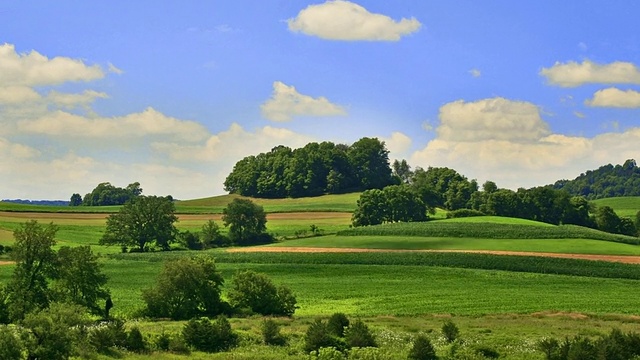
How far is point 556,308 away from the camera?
58031mm

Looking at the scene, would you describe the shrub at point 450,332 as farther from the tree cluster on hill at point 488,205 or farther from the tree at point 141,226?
the tree cluster on hill at point 488,205

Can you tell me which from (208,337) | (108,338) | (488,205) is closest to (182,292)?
(208,337)

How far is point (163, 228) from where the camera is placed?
113 meters

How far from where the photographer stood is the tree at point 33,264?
2008 inches

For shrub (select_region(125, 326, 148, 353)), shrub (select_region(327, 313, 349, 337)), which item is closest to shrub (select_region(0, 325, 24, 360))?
shrub (select_region(125, 326, 148, 353))

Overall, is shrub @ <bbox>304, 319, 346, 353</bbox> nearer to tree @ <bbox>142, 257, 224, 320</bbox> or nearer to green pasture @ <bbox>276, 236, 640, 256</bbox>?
tree @ <bbox>142, 257, 224, 320</bbox>

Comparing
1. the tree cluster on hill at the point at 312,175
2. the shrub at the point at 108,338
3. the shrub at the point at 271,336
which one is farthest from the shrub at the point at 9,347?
the tree cluster on hill at the point at 312,175

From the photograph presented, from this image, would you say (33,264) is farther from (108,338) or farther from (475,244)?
(475,244)

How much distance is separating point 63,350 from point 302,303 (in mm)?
30175

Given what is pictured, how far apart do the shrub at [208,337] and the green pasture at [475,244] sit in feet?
196

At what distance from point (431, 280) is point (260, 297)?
1033 inches

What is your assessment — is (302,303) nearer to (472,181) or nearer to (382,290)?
(382,290)

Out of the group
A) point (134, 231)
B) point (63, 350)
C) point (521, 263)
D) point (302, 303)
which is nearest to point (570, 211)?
point (521, 263)

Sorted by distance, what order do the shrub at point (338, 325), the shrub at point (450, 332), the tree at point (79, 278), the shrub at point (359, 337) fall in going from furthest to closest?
the tree at point (79, 278)
the shrub at point (338, 325)
the shrub at point (450, 332)
the shrub at point (359, 337)
